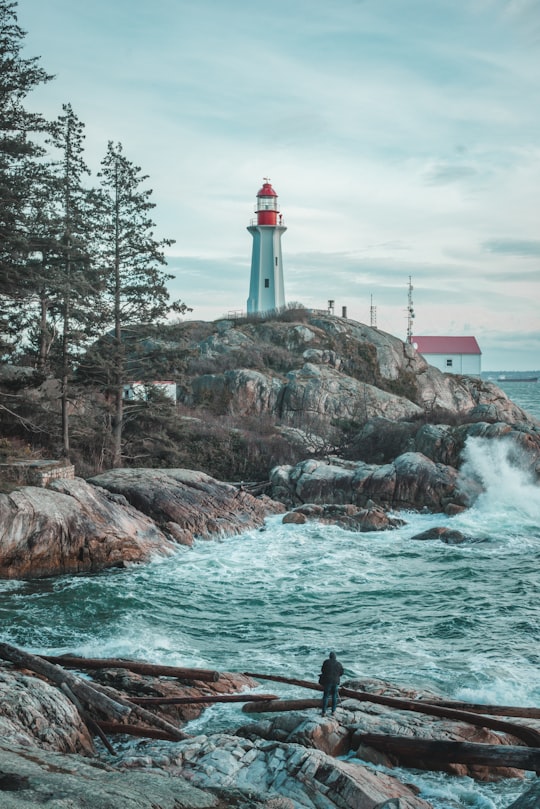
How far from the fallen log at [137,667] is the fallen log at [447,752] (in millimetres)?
3097

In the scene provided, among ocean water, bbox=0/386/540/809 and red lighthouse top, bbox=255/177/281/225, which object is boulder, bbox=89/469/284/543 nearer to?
ocean water, bbox=0/386/540/809

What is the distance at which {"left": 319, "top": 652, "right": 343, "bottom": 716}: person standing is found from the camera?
11617mm

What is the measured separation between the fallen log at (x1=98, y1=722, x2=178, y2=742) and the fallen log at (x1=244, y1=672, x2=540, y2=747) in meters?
2.68

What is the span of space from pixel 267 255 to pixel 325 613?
46.7 m

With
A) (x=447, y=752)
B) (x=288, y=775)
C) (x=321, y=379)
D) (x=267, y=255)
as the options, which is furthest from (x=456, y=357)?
(x=288, y=775)

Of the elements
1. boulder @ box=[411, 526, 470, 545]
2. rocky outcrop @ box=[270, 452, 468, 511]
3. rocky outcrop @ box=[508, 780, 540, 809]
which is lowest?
boulder @ box=[411, 526, 470, 545]

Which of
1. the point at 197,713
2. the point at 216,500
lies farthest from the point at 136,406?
the point at 197,713

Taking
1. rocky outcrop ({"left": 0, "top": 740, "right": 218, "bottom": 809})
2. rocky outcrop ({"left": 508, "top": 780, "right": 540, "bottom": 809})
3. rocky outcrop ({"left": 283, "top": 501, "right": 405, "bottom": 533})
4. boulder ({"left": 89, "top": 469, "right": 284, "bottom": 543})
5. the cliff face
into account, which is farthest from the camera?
the cliff face

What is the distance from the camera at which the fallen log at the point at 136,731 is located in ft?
36.4

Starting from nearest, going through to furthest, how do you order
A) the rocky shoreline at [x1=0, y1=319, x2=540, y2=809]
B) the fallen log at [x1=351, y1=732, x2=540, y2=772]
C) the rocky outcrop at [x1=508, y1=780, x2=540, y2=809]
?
the rocky outcrop at [x1=508, y1=780, x2=540, y2=809]
the rocky shoreline at [x1=0, y1=319, x2=540, y2=809]
the fallen log at [x1=351, y1=732, x2=540, y2=772]

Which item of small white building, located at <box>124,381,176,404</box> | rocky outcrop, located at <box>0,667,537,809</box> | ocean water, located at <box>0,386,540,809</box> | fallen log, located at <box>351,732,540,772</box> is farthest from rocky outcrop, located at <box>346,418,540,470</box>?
fallen log, located at <box>351,732,540,772</box>

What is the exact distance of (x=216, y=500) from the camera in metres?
29.7

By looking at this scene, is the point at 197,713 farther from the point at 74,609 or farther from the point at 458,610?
the point at 458,610

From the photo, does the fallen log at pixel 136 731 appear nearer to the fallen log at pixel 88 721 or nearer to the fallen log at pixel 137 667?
the fallen log at pixel 88 721
